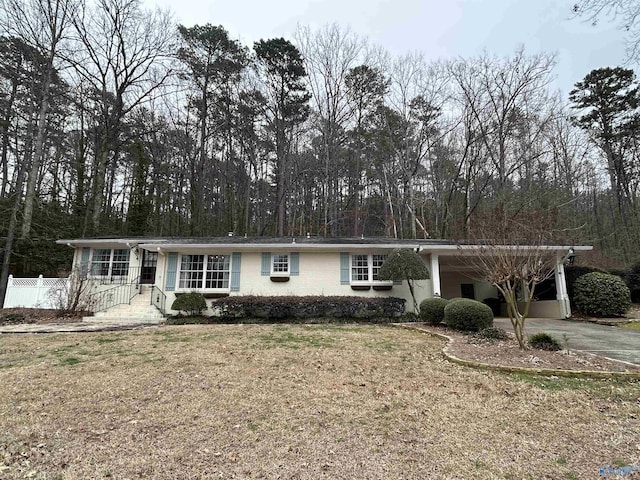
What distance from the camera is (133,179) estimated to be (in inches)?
816

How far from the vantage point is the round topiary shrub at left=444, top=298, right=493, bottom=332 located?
27.5 feet

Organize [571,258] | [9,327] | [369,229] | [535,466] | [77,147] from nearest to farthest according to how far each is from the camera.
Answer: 1. [535,466]
2. [9,327]
3. [571,258]
4. [77,147]
5. [369,229]

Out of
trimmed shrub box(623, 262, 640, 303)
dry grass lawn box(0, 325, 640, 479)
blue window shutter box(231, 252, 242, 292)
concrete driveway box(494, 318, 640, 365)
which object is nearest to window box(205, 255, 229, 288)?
blue window shutter box(231, 252, 242, 292)

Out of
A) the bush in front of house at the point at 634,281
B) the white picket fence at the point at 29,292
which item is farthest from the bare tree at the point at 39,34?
the bush in front of house at the point at 634,281

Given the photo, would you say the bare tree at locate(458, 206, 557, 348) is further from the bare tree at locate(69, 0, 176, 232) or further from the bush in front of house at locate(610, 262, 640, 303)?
the bare tree at locate(69, 0, 176, 232)

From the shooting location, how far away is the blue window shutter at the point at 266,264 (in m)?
12.8

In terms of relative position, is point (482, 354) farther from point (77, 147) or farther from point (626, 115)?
point (77, 147)

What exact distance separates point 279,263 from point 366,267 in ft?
10.9

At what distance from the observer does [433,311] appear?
982 cm

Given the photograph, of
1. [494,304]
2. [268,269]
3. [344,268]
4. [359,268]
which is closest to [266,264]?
[268,269]

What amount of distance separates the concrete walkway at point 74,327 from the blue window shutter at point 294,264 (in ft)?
15.8

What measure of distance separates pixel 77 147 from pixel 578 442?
24332 mm

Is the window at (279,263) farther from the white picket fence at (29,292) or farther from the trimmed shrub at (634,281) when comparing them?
the trimmed shrub at (634,281)

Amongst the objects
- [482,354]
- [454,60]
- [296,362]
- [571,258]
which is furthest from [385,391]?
[454,60]
